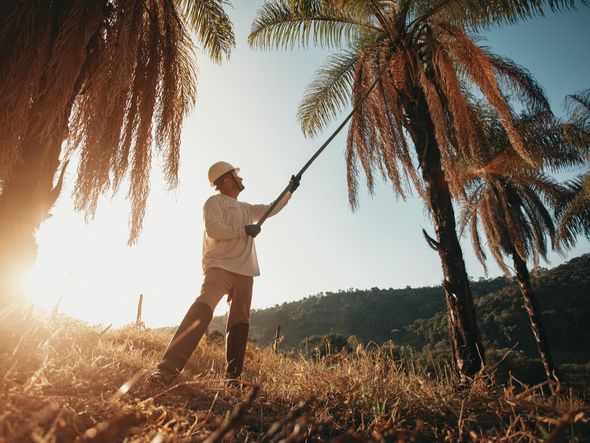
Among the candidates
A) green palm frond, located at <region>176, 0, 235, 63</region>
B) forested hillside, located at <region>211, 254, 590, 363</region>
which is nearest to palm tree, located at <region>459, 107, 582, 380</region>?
green palm frond, located at <region>176, 0, 235, 63</region>

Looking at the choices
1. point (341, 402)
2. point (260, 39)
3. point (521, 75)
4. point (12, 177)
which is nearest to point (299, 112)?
point (260, 39)

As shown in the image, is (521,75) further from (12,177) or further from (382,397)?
(12,177)

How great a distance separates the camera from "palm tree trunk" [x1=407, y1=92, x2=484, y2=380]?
209 inches

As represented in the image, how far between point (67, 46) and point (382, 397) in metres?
4.40

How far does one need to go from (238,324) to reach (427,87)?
4961mm

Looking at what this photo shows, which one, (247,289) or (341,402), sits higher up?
(247,289)

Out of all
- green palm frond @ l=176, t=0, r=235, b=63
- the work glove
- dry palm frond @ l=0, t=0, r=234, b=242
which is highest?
green palm frond @ l=176, t=0, r=235, b=63

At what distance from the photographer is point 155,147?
17.9ft

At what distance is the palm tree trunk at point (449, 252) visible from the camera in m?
5.30

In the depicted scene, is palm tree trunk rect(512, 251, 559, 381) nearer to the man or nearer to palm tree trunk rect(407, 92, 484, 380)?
palm tree trunk rect(407, 92, 484, 380)

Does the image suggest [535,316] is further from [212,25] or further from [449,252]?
[212,25]

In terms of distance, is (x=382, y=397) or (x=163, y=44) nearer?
(x=382, y=397)

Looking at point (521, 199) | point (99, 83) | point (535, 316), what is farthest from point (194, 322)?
point (521, 199)

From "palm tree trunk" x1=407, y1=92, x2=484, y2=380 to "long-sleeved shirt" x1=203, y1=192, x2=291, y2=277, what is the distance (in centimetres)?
300
